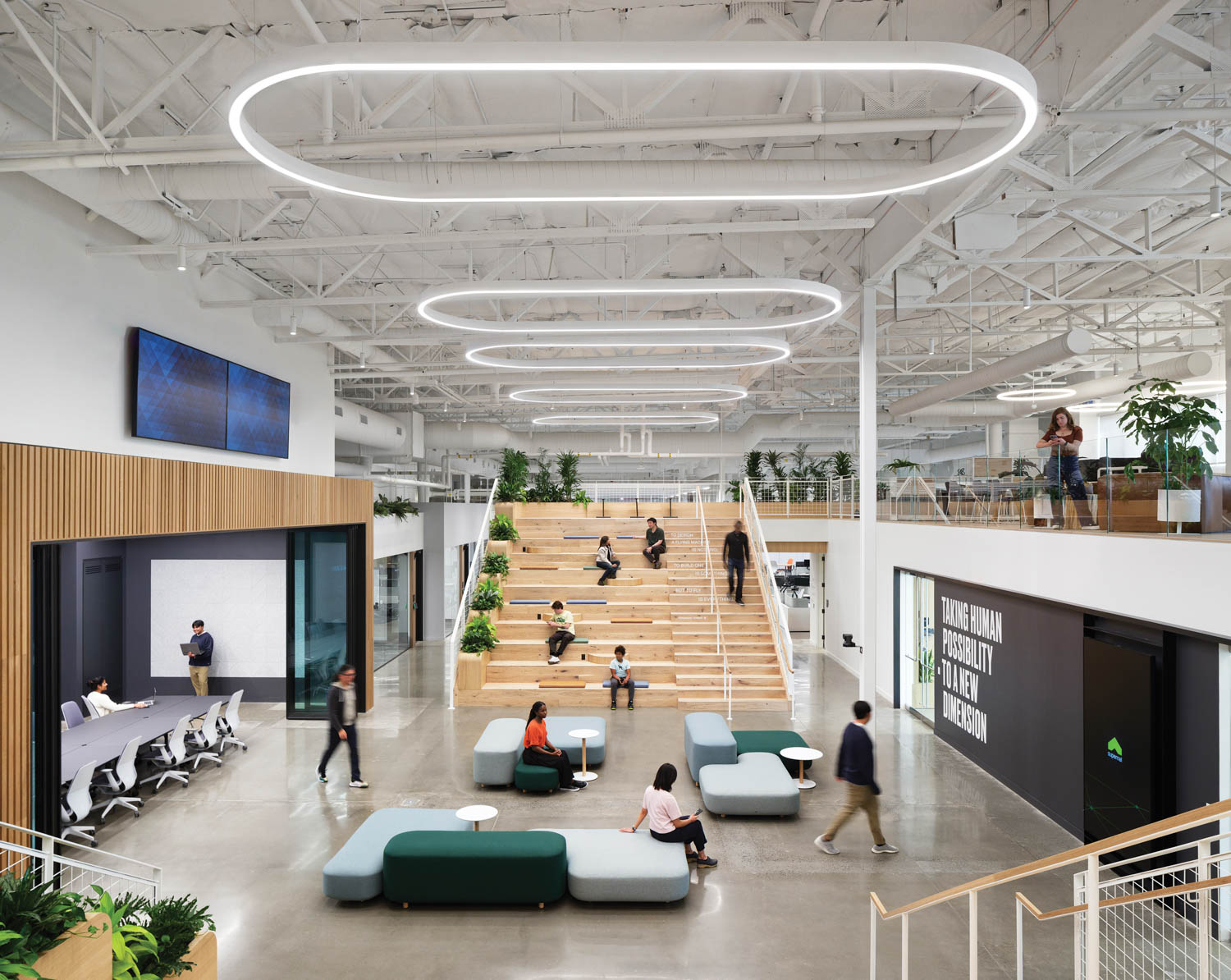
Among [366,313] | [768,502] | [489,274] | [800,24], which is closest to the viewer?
[800,24]

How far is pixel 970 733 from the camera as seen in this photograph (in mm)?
11359

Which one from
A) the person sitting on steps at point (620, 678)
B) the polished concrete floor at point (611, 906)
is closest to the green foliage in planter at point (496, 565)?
the person sitting on steps at point (620, 678)

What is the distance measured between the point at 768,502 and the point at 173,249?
16042 millimetres

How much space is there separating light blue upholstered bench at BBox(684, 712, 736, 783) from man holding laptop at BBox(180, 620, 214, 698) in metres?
8.59

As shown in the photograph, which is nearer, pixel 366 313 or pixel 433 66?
pixel 433 66

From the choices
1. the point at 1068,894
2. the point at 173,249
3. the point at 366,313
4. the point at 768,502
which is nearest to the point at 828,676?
the point at 768,502

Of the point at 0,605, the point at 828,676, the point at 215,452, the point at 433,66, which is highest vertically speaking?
the point at 433,66

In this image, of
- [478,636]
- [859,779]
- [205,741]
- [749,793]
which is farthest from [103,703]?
[859,779]

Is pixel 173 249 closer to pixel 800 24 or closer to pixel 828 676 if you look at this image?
pixel 800 24

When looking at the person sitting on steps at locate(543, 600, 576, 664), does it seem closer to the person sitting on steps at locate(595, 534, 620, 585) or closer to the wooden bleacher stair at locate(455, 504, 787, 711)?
the wooden bleacher stair at locate(455, 504, 787, 711)

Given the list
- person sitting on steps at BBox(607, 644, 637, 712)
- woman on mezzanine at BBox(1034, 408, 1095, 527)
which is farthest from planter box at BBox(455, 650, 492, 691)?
woman on mezzanine at BBox(1034, 408, 1095, 527)

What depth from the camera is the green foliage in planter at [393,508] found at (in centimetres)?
1847

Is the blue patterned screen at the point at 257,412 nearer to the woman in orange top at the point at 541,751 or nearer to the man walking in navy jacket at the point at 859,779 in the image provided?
the woman in orange top at the point at 541,751

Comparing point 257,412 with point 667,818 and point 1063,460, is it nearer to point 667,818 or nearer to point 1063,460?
point 667,818
